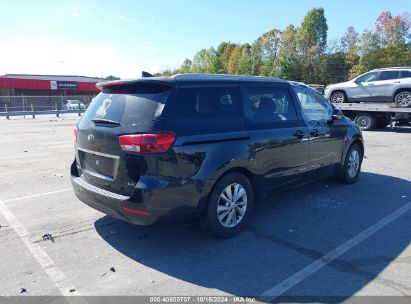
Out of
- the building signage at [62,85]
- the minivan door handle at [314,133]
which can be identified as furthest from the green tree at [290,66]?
the minivan door handle at [314,133]

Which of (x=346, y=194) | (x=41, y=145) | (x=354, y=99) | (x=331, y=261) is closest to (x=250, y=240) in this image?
(x=331, y=261)

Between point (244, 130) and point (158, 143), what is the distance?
3.98 ft

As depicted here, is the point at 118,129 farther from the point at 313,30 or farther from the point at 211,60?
the point at 211,60

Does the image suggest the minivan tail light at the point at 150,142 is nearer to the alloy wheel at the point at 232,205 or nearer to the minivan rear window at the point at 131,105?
the minivan rear window at the point at 131,105

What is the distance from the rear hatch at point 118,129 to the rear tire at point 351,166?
13.2 ft

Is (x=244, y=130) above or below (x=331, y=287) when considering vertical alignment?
above

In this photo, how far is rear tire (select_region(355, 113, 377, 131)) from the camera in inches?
623

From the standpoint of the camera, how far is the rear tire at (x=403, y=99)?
14.3 meters

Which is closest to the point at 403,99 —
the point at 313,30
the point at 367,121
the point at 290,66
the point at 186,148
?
the point at 367,121

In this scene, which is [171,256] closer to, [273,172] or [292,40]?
[273,172]

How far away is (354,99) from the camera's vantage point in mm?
15969

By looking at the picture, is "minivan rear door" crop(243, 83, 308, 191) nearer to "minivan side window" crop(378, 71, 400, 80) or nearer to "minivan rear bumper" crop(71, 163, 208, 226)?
"minivan rear bumper" crop(71, 163, 208, 226)

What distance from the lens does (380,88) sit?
14.9 metres

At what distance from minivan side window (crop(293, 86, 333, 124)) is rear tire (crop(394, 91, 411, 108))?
1007cm
